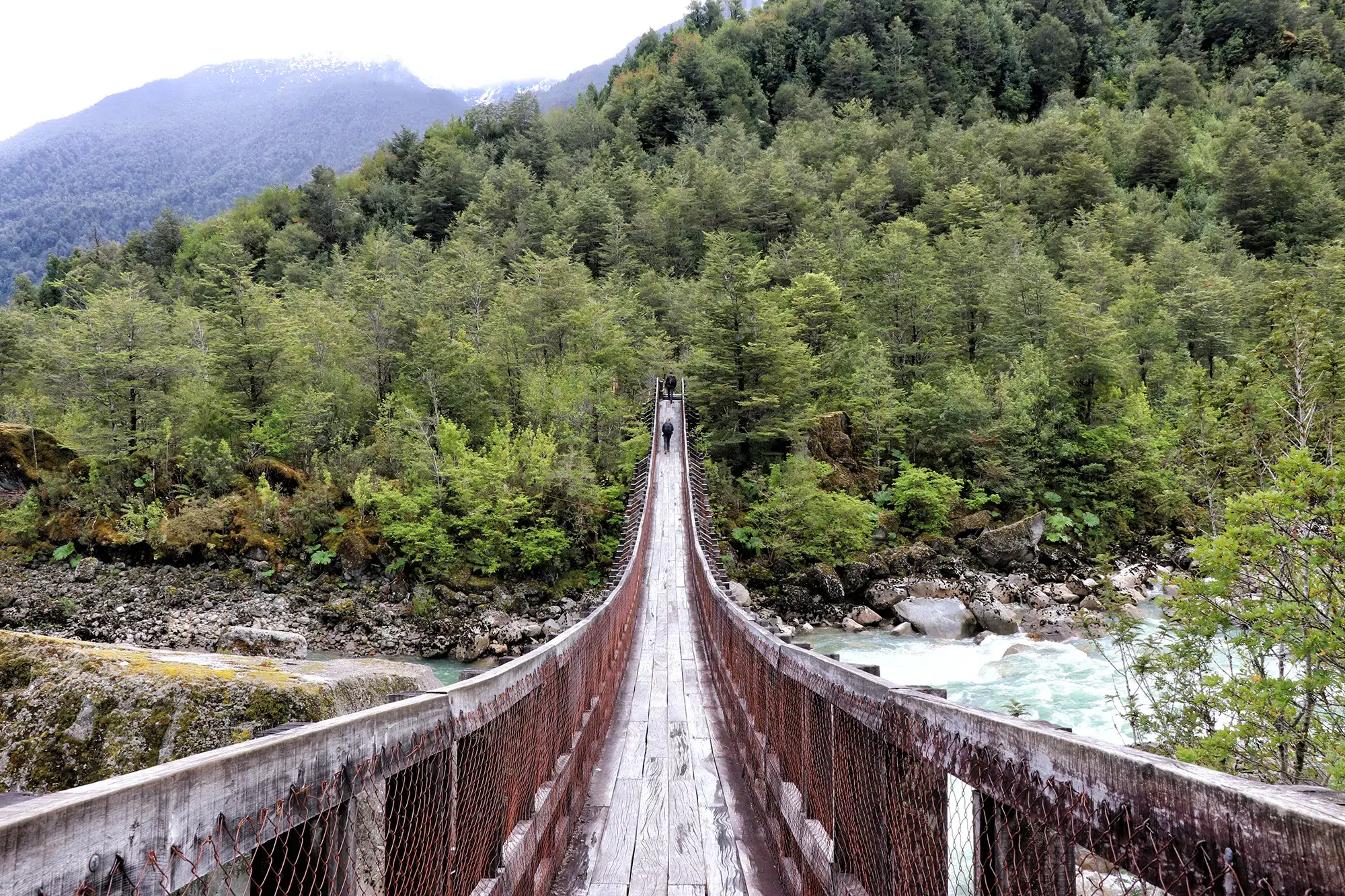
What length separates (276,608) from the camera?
18.3 meters

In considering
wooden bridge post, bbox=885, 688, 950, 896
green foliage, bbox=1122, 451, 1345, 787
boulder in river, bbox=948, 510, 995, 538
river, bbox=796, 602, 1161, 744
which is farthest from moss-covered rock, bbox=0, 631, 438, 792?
boulder in river, bbox=948, 510, 995, 538

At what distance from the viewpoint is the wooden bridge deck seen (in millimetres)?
3449

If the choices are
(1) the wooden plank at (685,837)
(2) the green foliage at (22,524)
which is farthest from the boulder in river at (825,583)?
(2) the green foliage at (22,524)

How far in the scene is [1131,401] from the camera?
24672 millimetres

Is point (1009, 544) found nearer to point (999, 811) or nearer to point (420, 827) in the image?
point (999, 811)

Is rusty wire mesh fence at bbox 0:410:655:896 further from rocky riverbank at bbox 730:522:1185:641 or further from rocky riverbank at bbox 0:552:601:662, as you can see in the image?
rocky riverbank at bbox 730:522:1185:641

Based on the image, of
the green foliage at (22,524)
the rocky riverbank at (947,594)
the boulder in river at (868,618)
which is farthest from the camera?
the green foliage at (22,524)

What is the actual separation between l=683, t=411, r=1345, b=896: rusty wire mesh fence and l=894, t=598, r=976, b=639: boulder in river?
1562 centimetres

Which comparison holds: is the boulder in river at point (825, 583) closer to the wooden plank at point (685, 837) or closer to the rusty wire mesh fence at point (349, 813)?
the wooden plank at point (685, 837)

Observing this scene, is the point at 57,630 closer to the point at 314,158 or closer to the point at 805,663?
the point at 805,663

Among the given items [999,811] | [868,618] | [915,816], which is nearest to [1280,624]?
[915,816]

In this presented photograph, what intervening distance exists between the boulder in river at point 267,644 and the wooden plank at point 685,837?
1133cm

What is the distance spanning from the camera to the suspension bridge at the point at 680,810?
0.81 metres

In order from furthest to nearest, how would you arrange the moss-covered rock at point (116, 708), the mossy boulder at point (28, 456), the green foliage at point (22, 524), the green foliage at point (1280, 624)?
1. the mossy boulder at point (28, 456)
2. the green foliage at point (22, 524)
3. the green foliage at point (1280, 624)
4. the moss-covered rock at point (116, 708)
